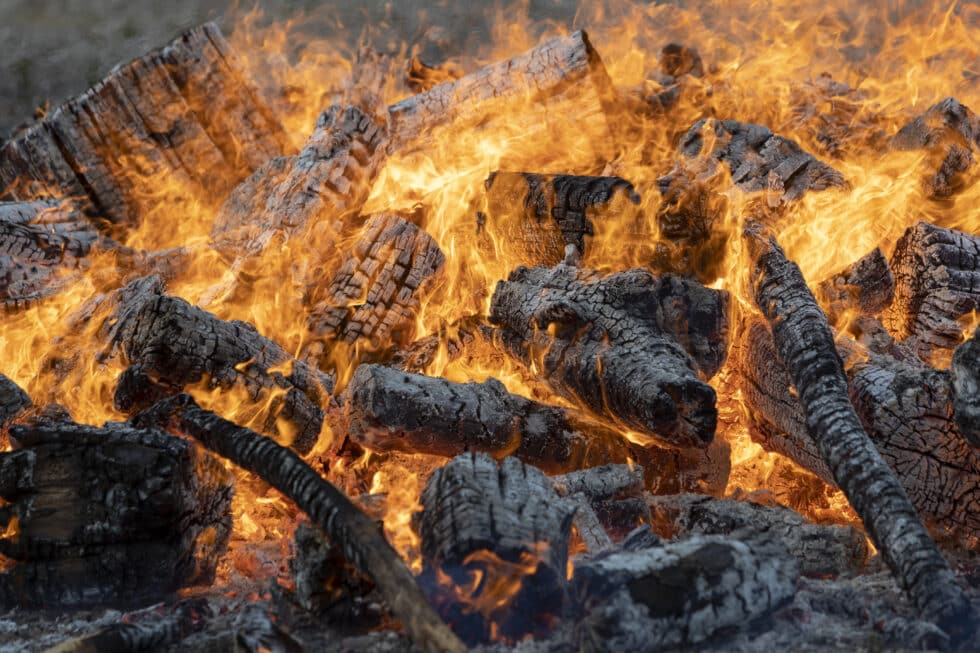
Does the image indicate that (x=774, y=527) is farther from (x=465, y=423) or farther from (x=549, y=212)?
(x=549, y=212)

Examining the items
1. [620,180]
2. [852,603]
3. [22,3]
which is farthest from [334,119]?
[22,3]

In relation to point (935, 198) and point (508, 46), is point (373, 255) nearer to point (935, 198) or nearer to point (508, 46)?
point (935, 198)

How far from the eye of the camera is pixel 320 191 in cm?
555

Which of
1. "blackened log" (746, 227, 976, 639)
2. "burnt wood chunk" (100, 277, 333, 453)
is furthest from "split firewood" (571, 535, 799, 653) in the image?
"burnt wood chunk" (100, 277, 333, 453)

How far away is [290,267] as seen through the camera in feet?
17.3

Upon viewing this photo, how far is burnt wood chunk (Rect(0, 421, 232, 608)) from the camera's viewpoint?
3191mm

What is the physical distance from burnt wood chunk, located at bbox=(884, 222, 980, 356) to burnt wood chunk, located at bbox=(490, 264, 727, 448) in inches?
59.1

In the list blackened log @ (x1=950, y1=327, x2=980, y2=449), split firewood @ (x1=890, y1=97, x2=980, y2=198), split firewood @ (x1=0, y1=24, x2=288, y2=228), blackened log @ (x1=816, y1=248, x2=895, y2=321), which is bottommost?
blackened log @ (x1=950, y1=327, x2=980, y2=449)

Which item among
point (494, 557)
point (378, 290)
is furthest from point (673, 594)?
point (378, 290)

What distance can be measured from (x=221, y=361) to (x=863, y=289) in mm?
3550

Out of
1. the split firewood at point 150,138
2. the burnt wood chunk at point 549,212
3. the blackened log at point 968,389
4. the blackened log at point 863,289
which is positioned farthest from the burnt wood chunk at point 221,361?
the split firewood at point 150,138

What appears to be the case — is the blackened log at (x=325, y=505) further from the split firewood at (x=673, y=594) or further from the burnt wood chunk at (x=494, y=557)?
the split firewood at (x=673, y=594)

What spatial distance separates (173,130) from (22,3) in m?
4.71

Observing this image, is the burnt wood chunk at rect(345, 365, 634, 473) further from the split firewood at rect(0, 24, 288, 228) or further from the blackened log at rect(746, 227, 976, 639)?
the split firewood at rect(0, 24, 288, 228)
